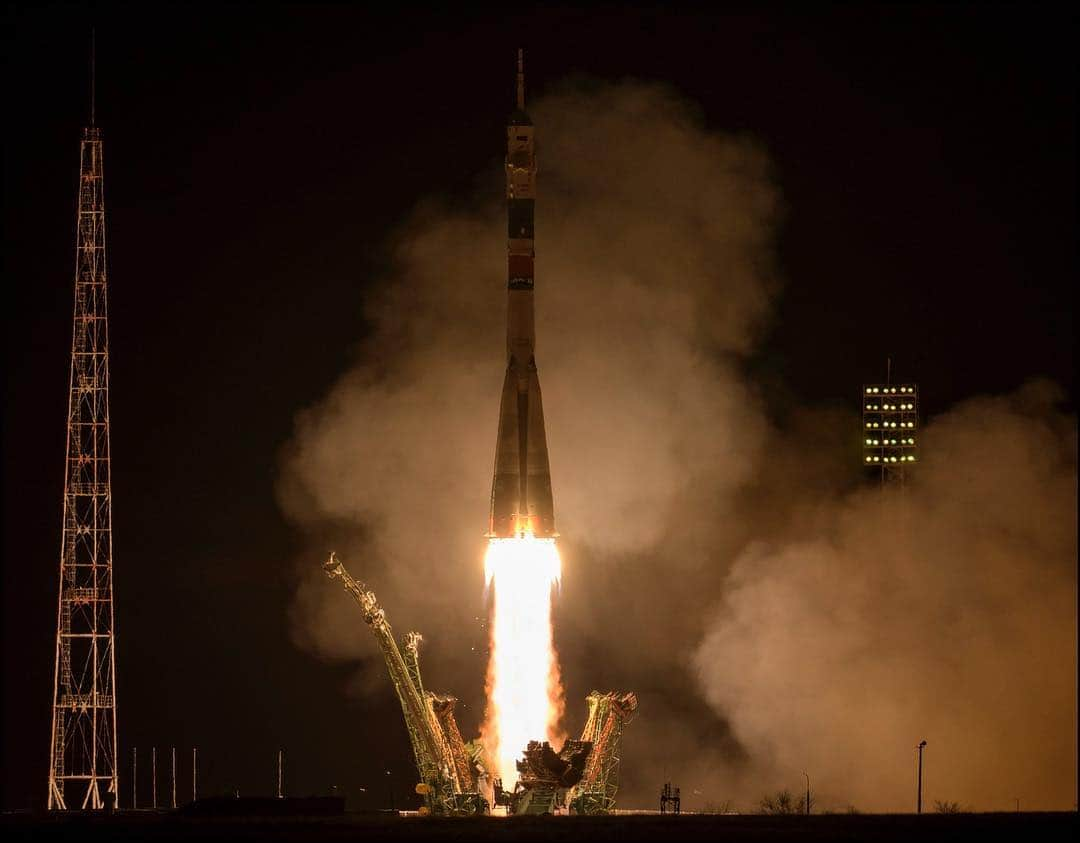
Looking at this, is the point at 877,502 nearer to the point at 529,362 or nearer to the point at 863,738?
the point at 863,738

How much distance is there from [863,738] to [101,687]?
2553 centimetres

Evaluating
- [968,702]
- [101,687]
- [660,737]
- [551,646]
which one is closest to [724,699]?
[660,737]

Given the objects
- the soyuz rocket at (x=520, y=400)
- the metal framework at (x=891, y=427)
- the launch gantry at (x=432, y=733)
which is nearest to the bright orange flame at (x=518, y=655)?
the soyuz rocket at (x=520, y=400)

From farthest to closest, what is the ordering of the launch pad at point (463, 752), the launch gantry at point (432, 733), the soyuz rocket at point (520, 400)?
the soyuz rocket at point (520, 400) < the launch gantry at point (432, 733) < the launch pad at point (463, 752)

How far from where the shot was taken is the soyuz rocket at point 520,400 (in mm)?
73188

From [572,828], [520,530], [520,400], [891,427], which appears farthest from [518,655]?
[891,427]

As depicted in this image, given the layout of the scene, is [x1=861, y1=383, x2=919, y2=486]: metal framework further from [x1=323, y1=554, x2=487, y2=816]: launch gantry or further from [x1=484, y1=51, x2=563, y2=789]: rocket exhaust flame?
[x1=323, y1=554, x2=487, y2=816]: launch gantry

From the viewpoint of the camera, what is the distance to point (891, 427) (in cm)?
9112

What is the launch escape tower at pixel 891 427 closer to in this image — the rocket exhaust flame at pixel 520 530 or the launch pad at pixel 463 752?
the rocket exhaust flame at pixel 520 530

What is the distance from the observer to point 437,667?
91.1 metres

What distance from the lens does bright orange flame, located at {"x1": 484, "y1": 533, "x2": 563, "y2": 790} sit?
73.9 metres

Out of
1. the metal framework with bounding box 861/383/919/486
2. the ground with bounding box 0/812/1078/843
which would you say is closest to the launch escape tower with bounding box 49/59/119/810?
the ground with bounding box 0/812/1078/843

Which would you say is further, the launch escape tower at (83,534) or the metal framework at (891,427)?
the metal framework at (891,427)

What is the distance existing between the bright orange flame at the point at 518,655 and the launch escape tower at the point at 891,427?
19.4m
